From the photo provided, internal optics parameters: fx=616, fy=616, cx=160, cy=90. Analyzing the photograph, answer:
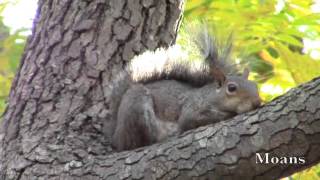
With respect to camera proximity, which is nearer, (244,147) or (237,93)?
(244,147)

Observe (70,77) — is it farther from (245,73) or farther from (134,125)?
(245,73)

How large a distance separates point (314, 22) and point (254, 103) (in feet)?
1.63

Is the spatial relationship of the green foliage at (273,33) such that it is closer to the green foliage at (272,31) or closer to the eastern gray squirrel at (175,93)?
the green foliage at (272,31)

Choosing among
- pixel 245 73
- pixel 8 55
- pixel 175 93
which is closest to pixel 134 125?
pixel 175 93

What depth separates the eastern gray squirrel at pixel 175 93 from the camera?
2.76 metres

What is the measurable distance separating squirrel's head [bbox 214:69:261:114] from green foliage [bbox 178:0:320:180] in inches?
4.9

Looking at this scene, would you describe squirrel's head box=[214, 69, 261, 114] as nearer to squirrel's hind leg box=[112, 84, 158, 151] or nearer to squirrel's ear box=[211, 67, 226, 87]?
squirrel's ear box=[211, 67, 226, 87]

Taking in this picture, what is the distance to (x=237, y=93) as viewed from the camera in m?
2.90

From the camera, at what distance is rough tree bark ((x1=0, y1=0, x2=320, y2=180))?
2096 mm

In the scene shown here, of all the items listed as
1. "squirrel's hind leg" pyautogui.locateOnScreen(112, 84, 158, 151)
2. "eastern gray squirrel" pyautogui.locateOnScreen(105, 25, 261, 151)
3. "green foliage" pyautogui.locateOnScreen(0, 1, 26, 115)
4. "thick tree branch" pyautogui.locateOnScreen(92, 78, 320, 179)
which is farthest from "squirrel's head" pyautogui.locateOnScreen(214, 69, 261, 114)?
"green foliage" pyautogui.locateOnScreen(0, 1, 26, 115)

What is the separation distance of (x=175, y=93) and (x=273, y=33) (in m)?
0.56

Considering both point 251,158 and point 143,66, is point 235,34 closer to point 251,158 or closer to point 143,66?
point 143,66

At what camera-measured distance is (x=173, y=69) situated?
306 cm

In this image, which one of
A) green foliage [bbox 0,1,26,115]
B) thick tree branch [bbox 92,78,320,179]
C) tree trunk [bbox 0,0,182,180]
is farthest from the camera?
green foliage [bbox 0,1,26,115]
